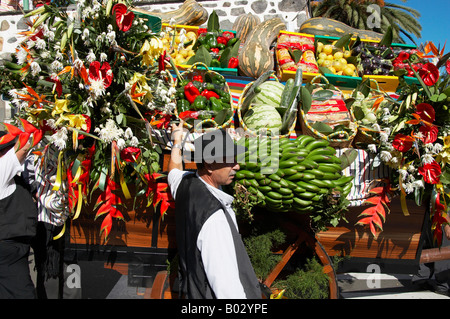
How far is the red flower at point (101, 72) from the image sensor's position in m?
2.01

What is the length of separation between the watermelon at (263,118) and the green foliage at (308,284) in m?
1.19

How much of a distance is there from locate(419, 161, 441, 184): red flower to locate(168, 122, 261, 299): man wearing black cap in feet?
5.23

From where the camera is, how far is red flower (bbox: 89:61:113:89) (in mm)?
2010

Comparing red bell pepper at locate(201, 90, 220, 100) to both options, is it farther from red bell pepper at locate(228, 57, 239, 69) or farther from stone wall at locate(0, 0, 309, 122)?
stone wall at locate(0, 0, 309, 122)

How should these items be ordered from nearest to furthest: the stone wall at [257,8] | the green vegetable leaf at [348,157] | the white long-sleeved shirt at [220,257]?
the white long-sleeved shirt at [220,257] < the green vegetable leaf at [348,157] < the stone wall at [257,8]

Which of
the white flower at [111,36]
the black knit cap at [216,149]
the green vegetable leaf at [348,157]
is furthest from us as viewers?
the green vegetable leaf at [348,157]

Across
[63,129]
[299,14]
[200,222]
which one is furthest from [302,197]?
[299,14]

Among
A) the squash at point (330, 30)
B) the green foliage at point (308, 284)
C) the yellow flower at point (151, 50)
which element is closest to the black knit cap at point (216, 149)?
the yellow flower at point (151, 50)

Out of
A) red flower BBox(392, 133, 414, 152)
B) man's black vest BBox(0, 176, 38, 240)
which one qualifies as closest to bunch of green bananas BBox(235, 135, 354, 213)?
red flower BBox(392, 133, 414, 152)

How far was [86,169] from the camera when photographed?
7.33ft

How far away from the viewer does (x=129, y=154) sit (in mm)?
2229

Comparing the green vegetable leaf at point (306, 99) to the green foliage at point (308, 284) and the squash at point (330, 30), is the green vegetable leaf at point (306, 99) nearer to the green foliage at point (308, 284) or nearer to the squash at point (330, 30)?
the green foliage at point (308, 284)

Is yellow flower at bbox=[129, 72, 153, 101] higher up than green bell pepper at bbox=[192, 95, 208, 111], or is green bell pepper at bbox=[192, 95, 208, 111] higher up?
yellow flower at bbox=[129, 72, 153, 101]

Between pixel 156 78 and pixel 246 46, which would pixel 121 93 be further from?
pixel 246 46
